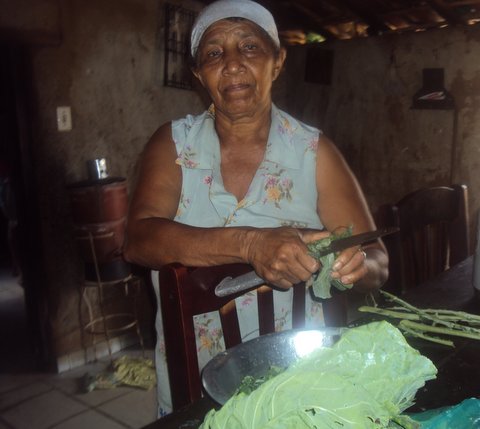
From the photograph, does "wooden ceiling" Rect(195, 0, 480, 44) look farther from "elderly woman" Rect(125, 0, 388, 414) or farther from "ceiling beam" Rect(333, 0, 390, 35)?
"elderly woman" Rect(125, 0, 388, 414)

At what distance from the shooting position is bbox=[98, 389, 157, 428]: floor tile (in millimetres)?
3001

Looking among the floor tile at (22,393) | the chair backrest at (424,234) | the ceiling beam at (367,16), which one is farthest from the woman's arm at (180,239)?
the ceiling beam at (367,16)

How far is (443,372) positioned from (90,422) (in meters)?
2.53

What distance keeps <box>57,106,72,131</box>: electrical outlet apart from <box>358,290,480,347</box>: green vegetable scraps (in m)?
2.70

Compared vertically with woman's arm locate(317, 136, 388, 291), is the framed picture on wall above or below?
above

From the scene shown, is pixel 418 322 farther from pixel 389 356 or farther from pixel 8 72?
pixel 8 72

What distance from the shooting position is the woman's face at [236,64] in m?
1.68

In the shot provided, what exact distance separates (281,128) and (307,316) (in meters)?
0.73

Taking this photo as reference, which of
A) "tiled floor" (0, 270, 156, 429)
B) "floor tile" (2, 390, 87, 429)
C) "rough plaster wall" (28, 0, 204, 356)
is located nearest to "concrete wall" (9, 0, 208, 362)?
"rough plaster wall" (28, 0, 204, 356)

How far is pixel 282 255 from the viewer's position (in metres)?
1.27

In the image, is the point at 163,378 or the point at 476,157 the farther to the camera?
the point at 476,157

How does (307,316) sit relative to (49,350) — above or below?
above

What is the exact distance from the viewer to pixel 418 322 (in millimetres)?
1347

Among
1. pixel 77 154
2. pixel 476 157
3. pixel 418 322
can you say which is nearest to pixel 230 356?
pixel 418 322
